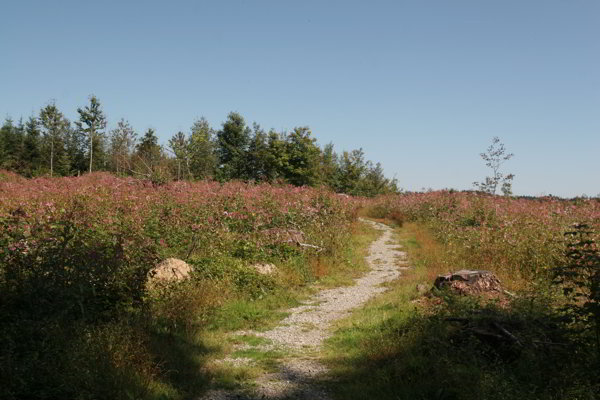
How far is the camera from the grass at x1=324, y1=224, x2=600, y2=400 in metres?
4.27

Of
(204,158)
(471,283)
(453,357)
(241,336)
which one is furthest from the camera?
(204,158)

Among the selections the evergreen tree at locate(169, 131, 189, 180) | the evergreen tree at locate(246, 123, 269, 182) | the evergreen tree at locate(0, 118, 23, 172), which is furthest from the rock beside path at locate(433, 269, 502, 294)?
the evergreen tree at locate(0, 118, 23, 172)

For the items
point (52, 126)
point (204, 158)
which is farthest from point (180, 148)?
point (52, 126)

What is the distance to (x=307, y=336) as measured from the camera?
7207mm

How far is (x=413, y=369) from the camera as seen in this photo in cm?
517

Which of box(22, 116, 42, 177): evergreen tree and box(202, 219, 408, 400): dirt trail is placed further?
box(22, 116, 42, 177): evergreen tree

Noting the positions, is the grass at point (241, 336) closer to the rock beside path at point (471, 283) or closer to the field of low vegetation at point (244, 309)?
the field of low vegetation at point (244, 309)

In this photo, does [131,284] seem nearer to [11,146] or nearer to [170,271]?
[170,271]

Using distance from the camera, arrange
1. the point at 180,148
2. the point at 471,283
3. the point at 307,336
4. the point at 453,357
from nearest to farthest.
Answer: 1. the point at 453,357
2. the point at 307,336
3. the point at 471,283
4. the point at 180,148

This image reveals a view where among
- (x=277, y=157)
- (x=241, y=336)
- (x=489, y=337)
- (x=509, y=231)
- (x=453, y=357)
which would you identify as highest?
(x=277, y=157)

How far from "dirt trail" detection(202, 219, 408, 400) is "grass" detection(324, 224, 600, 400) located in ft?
1.03

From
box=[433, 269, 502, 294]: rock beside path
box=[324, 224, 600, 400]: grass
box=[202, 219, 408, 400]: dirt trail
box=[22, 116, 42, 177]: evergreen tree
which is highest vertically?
box=[22, 116, 42, 177]: evergreen tree

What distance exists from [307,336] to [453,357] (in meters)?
2.90

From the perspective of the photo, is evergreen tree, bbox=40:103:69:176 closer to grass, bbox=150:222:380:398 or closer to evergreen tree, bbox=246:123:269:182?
evergreen tree, bbox=246:123:269:182
